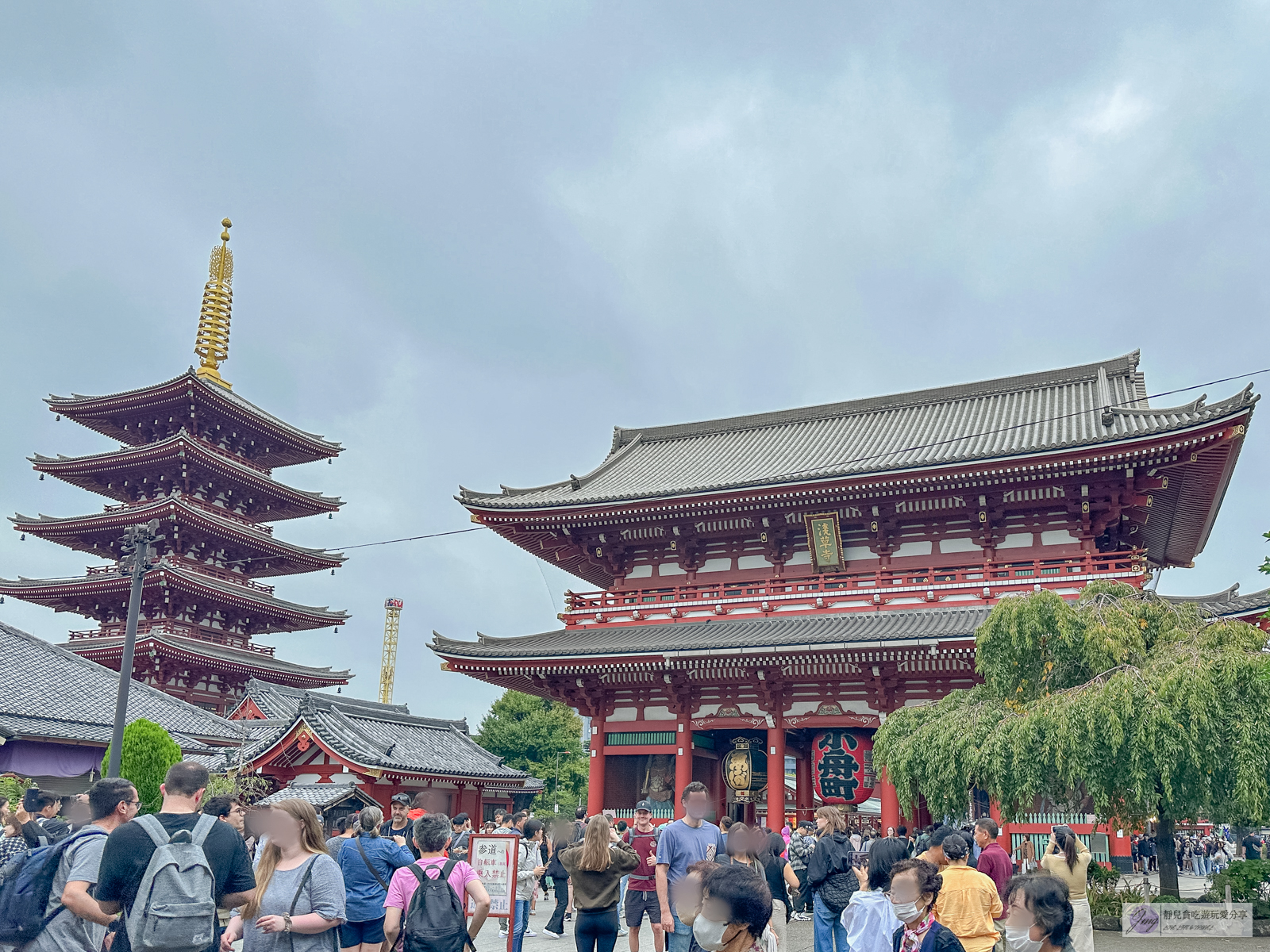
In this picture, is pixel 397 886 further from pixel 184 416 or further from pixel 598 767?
pixel 184 416

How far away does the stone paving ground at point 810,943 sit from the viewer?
40.7 feet

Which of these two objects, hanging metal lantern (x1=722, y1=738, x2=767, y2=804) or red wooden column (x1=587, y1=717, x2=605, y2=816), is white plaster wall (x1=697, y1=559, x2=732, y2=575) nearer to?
hanging metal lantern (x1=722, y1=738, x2=767, y2=804)

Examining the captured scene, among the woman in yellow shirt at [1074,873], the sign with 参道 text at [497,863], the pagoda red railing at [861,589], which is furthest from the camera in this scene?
the pagoda red railing at [861,589]

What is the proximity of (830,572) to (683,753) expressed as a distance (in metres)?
5.24

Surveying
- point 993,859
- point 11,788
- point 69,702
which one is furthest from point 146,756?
point 993,859

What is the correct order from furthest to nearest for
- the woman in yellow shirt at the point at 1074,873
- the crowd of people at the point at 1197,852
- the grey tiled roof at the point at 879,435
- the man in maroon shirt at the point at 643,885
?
the crowd of people at the point at 1197,852 → the grey tiled roof at the point at 879,435 → the man in maroon shirt at the point at 643,885 → the woman in yellow shirt at the point at 1074,873

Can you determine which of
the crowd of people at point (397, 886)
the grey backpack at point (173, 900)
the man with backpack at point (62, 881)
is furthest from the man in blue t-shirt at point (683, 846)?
the man with backpack at point (62, 881)

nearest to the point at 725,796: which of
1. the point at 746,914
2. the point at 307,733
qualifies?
the point at 307,733

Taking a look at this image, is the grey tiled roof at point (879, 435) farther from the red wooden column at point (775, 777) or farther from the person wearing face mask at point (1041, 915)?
the person wearing face mask at point (1041, 915)

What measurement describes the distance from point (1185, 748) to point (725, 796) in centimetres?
1263

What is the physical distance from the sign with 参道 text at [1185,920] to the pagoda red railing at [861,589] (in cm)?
654

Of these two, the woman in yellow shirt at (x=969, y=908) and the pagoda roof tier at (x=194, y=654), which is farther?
the pagoda roof tier at (x=194, y=654)

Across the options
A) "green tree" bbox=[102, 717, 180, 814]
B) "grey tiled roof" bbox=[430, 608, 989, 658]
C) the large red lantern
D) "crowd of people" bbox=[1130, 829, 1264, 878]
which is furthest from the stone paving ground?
"crowd of people" bbox=[1130, 829, 1264, 878]

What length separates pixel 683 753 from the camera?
2178cm
